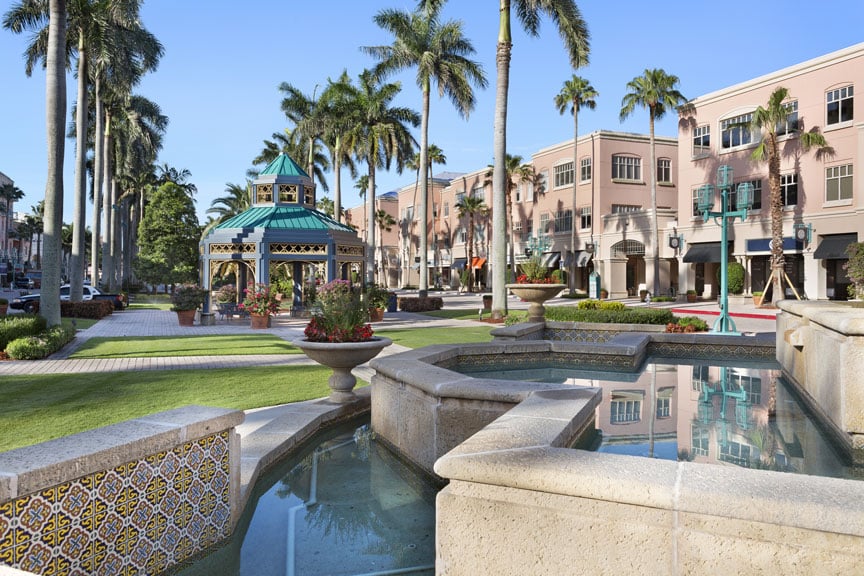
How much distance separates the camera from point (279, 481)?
5.08m

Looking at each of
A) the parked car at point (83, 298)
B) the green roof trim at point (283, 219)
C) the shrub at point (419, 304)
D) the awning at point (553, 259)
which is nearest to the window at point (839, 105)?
the awning at point (553, 259)

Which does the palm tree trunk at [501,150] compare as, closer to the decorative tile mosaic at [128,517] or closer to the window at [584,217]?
the decorative tile mosaic at [128,517]

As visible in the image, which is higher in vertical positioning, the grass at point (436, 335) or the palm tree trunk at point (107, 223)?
the palm tree trunk at point (107, 223)

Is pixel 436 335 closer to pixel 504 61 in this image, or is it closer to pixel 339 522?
pixel 504 61

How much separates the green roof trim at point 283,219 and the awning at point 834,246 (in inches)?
1046

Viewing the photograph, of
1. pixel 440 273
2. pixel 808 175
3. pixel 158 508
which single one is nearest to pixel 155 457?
pixel 158 508

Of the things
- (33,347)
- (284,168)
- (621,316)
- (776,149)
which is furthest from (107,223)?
(776,149)

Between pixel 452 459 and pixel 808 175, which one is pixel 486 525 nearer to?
pixel 452 459

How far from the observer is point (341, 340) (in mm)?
7102

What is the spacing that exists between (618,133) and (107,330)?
142 ft

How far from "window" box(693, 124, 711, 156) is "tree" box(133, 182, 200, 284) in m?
44.1

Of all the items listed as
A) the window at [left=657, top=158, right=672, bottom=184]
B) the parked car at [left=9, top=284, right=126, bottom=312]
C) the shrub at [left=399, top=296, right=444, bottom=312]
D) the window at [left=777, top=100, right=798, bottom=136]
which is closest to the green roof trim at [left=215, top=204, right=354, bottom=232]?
the shrub at [left=399, top=296, right=444, bottom=312]

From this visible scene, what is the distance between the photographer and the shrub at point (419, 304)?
32.1 m

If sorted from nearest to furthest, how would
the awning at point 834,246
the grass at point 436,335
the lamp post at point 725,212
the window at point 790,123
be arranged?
1. the lamp post at point 725,212
2. the grass at point 436,335
3. the awning at point 834,246
4. the window at point 790,123
